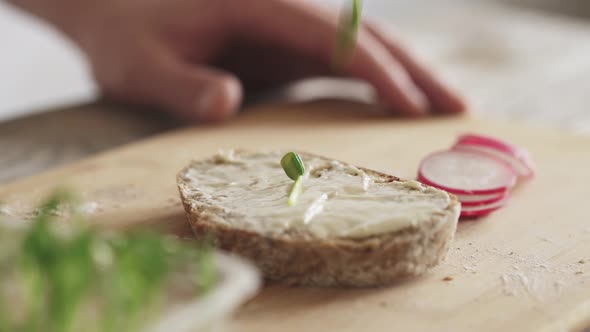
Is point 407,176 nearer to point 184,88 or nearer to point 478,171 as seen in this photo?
point 478,171

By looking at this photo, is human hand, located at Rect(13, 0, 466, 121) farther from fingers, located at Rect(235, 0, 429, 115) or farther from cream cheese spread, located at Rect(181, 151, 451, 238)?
cream cheese spread, located at Rect(181, 151, 451, 238)

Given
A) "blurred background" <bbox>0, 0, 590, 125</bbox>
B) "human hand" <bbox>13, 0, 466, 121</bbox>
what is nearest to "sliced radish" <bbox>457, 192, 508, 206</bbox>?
"human hand" <bbox>13, 0, 466, 121</bbox>

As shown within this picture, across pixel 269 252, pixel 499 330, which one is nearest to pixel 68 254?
pixel 269 252

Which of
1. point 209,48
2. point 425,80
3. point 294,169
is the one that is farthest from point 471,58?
point 294,169

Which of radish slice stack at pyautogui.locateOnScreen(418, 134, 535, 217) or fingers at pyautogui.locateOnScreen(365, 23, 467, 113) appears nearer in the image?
radish slice stack at pyautogui.locateOnScreen(418, 134, 535, 217)

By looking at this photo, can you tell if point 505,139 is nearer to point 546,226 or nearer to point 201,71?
point 546,226

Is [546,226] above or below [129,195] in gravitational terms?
above

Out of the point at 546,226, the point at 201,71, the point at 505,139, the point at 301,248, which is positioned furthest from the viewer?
the point at 201,71
